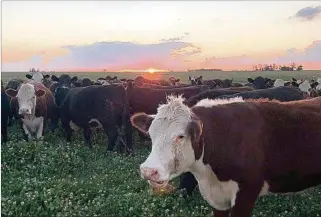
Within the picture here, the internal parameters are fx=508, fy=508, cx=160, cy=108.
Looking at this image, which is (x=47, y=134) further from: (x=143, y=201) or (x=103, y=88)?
(x=143, y=201)

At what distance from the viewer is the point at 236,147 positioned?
6.61 metres

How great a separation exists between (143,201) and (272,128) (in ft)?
8.67

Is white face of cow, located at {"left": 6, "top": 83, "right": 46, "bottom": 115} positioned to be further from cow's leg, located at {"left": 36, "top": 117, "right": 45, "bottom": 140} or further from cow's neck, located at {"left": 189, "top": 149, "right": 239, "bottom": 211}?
cow's neck, located at {"left": 189, "top": 149, "right": 239, "bottom": 211}

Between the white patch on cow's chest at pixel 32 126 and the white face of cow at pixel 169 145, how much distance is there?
9303 millimetres

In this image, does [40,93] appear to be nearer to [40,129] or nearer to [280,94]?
[40,129]

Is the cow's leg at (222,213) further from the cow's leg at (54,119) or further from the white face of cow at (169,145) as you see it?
the cow's leg at (54,119)

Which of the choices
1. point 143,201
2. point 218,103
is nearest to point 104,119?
point 143,201

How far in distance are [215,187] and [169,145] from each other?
1073mm

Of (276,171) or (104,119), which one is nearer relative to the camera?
(276,171)

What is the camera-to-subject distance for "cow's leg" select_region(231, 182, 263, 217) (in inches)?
259

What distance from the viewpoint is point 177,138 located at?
20.3 ft

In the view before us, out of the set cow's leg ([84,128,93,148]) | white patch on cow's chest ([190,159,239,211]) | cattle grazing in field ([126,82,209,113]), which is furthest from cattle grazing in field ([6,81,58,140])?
white patch on cow's chest ([190,159,239,211])

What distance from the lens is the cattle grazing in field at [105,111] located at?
14859 millimetres

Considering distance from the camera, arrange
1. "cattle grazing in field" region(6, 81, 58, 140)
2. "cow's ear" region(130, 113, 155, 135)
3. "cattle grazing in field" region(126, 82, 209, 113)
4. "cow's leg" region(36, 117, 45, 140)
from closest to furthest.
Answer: "cow's ear" region(130, 113, 155, 135) < "cattle grazing in field" region(6, 81, 58, 140) < "cow's leg" region(36, 117, 45, 140) < "cattle grazing in field" region(126, 82, 209, 113)
